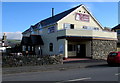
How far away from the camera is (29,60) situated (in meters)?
17.1

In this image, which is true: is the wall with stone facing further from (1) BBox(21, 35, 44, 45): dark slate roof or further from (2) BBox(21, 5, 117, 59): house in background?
(1) BBox(21, 35, 44, 45): dark slate roof

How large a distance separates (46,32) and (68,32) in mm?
7523

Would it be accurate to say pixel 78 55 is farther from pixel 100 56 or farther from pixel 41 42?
pixel 41 42

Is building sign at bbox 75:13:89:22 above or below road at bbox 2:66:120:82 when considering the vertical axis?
above

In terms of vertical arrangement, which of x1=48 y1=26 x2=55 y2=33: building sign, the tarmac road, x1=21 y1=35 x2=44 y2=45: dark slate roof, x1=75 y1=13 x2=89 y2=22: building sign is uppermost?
x1=75 y1=13 x2=89 y2=22: building sign

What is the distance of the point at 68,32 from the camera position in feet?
80.7

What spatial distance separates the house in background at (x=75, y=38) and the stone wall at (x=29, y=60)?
20.7ft

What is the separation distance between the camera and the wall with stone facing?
26172mm

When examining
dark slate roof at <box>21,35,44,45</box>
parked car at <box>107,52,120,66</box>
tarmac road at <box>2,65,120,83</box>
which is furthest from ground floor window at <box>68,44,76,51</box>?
tarmac road at <box>2,65,120,83</box>

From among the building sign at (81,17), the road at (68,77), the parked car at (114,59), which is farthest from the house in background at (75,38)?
the road at (68,77)

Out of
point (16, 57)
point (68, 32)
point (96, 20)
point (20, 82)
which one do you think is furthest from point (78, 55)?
point (20, 82)

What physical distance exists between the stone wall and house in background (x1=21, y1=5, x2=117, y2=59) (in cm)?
630

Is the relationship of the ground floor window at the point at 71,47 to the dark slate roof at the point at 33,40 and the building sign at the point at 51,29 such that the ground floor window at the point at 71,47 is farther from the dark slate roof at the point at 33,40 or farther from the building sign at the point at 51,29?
the dark slate roof at the point at 33,40

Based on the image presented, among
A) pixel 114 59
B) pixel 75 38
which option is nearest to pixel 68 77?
pixel 114 59
